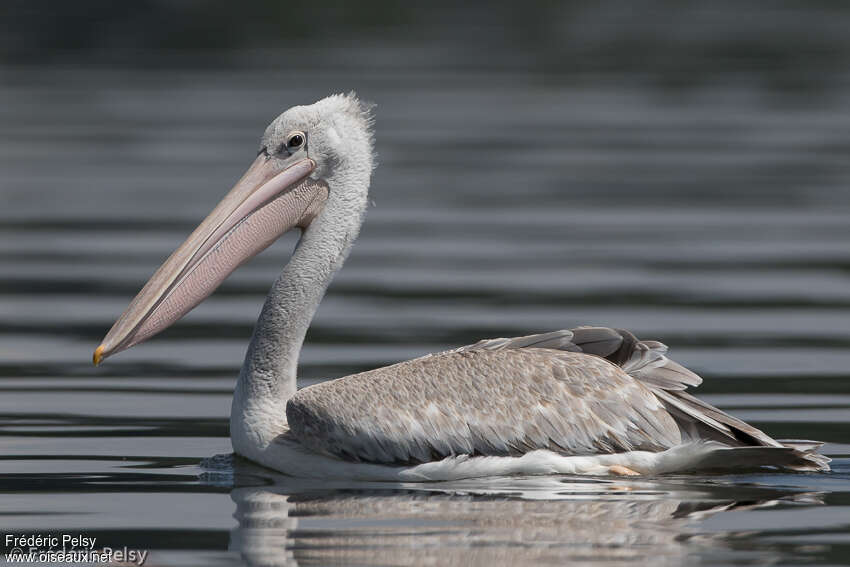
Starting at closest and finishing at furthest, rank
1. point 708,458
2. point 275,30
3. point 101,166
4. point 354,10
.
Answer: point 708,458, point 101,166, point 275,30, point 354,10

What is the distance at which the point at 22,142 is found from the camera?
73.6ft

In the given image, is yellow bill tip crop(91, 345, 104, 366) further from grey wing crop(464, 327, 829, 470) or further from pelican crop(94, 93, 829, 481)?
grey wing crop(464, 327, 829, 470)

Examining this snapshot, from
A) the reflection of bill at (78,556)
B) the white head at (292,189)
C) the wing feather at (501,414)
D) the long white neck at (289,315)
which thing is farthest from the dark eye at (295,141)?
the reflection of bill at (78,556)

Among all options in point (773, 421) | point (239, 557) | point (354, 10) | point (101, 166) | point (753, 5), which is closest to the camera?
point (239, 557)

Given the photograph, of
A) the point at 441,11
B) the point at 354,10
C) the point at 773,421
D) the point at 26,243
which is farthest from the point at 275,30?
the point at 773,421

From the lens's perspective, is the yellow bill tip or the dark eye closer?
the yellow bill tip

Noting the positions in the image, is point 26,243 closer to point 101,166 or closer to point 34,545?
point 101,166

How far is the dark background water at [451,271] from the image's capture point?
7.12 meters

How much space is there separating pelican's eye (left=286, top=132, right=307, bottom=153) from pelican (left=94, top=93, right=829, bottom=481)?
565 millimetres

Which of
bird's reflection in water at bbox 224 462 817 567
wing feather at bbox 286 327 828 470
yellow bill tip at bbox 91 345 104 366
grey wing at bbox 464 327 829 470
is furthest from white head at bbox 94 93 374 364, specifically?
bird's reflection in water at bbox 224 462 817 567

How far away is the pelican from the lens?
7.77 meters

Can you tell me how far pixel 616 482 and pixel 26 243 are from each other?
8494 millimetres

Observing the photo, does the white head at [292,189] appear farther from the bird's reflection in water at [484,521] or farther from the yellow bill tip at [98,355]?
the bird's reflection in water at [484,521]

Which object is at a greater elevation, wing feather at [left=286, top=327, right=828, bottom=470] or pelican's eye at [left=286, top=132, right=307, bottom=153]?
pelican's eye at [left=286, top=132, right=307, bottom=153]
